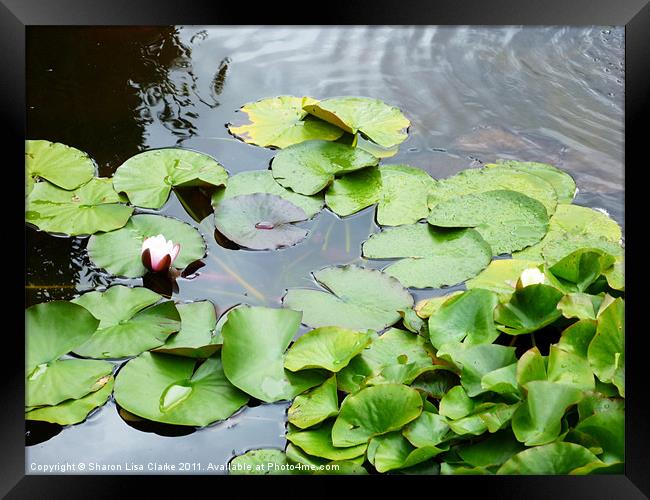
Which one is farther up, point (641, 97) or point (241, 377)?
point (641, 97)

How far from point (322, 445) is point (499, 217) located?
849 millimetres

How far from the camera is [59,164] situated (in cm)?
181

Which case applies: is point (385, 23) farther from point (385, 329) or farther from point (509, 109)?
point (509, 109)

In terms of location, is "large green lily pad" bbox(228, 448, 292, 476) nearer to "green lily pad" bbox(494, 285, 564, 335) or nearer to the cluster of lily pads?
the cluster of lily pads

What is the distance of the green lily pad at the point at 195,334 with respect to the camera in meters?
A: 1.27

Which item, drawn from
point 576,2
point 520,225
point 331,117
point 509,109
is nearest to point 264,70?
point 331,117

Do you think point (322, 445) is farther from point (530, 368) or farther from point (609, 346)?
point (609, 346)

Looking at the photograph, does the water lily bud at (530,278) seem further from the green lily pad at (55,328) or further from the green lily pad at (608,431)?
the green lily pad at (55,328)

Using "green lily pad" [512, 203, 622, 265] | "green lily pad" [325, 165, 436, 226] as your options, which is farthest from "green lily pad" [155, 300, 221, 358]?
"green lily pad" [512, 203, 622, 265]

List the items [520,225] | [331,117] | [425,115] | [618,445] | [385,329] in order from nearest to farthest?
1. [618,445]
2. [385,329]
3. [520,225]
4. [331,117]
5. [425,115]

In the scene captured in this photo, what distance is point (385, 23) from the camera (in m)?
1.13

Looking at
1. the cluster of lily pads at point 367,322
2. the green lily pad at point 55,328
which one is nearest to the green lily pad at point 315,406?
the cluster of lily pads at point 367,322

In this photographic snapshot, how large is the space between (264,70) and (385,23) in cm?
111

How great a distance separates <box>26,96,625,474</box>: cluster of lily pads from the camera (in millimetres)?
1104
